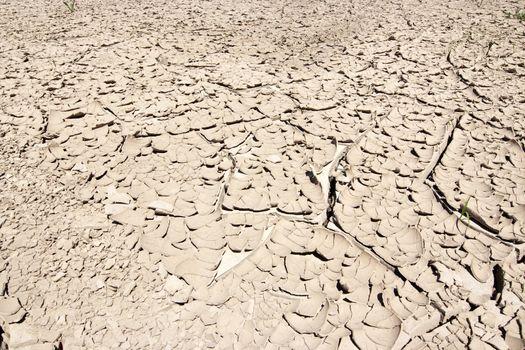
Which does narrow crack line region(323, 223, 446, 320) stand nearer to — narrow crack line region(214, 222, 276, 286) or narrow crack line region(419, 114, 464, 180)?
narrow crack line region(214, 222, 276, 286)

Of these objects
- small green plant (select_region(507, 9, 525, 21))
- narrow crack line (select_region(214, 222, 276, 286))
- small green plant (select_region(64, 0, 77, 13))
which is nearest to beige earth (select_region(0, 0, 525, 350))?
narrow crack line (select_region(214, 222, 276, 286))

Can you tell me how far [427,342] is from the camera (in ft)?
2.92

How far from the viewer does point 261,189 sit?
130 centimetres

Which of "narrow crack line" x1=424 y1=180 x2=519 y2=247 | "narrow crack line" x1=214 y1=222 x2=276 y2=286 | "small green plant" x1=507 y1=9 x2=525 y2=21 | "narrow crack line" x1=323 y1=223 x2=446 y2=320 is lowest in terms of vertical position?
"narrow crack line" x1=214 y1=222 x2=276 y2=286

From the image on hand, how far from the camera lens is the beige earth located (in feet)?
3.09

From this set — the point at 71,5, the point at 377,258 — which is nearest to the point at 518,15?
the point at 377,258

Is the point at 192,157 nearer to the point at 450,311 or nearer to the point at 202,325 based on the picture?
the point at 202,325

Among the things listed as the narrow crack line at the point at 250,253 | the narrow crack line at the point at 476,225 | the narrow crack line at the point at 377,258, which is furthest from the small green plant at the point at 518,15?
the narrow crack line at the point at 250,253

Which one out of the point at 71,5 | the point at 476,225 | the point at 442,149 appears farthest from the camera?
the point at 71,5

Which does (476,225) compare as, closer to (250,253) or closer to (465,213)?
(465,213)

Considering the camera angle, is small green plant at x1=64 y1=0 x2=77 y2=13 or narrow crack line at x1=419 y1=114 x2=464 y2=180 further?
small green plant at x1=64 y1=0 x2=77 y2=13

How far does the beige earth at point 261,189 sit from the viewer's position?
0.94 metres

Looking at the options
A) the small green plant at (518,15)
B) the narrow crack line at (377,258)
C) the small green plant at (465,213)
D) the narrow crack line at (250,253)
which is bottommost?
the narrow crack line at (250,253)

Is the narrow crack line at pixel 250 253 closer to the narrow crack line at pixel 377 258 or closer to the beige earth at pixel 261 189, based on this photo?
the beige earth at pixel 261 189
